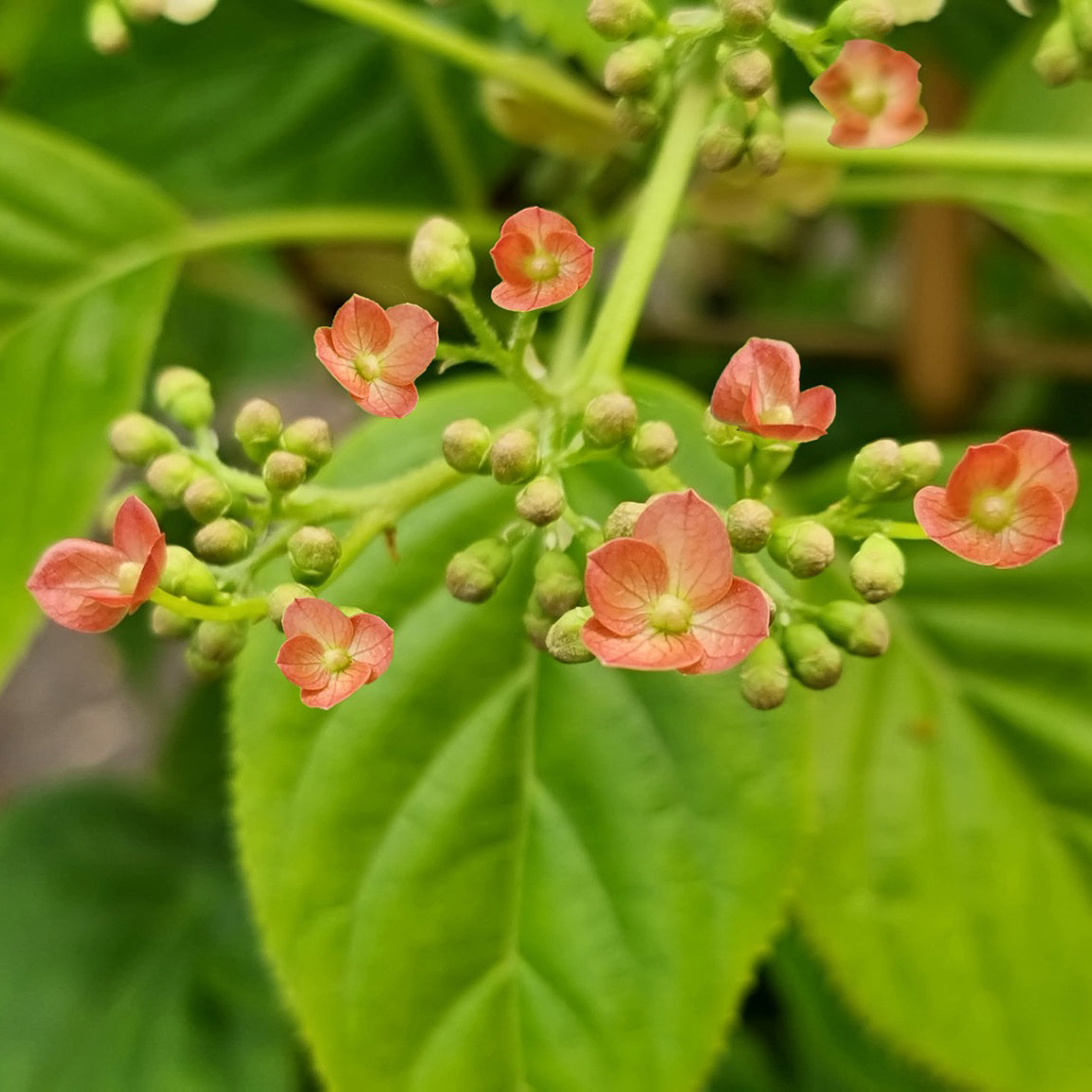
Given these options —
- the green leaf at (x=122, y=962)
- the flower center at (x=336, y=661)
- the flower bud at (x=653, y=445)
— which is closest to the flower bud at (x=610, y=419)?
the flower bud at (x=653, y=445)

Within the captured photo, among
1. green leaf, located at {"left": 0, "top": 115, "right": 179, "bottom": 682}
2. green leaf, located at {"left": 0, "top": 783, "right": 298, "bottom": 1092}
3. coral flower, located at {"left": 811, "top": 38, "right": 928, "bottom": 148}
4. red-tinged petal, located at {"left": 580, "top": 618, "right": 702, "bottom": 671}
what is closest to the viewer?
red-tinged petal, located at {"left": 580, "top": 618, "right": 702, "bottom": 671}

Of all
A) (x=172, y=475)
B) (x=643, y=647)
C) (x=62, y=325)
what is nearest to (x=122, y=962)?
(x=62, y=325)

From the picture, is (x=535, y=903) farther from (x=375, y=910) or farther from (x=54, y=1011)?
(x=54, y=1011)

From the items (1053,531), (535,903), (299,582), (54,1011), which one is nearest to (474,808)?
(535,903)

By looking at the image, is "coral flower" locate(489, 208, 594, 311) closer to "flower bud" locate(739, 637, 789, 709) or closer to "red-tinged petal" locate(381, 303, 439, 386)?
"red-tinged petal" locate(381, 303, 439, 386)

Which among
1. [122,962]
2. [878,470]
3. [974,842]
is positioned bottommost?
[122,962]

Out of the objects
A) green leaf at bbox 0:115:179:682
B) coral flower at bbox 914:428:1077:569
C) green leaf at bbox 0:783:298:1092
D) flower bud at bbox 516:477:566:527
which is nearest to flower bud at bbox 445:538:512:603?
flower bud at bbox 516:477:566:527

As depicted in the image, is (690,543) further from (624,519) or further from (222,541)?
(222,541)
